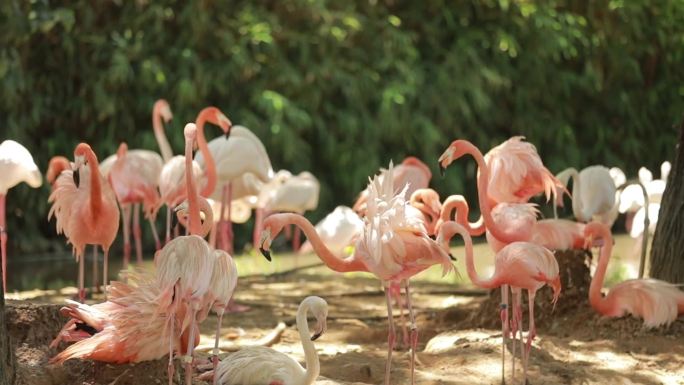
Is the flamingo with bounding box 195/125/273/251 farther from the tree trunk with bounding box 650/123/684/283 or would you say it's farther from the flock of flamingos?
the tree trunk with bounding box 650/123/684/283

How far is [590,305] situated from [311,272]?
305 cm

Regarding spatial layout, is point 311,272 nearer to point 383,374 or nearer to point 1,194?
point 1,194

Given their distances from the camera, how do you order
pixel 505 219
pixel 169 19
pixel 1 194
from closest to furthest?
1. pixel 505 219
2. pixel 1 194
3. pixel 169 19

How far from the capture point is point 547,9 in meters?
11.6

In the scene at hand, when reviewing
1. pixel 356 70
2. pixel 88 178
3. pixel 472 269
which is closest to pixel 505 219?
pixel 472 269

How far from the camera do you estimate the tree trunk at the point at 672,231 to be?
5.61 metres

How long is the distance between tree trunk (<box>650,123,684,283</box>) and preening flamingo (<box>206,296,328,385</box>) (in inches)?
102

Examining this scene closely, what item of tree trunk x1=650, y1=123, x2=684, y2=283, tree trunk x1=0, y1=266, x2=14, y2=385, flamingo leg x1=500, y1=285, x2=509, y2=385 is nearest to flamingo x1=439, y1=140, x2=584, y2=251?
flamingo leg x1=500, y1=285, x2=509, y2=385

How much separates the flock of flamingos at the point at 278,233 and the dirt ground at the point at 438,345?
0.11 meters

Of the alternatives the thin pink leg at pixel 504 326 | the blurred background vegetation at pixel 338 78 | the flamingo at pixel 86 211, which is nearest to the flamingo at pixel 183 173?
the flamingo at pixel 86 211

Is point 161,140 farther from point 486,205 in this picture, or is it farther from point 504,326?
point 504,326

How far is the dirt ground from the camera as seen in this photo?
3805mm

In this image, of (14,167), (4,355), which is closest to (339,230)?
(14,167)

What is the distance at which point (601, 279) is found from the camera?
17.2 ft
